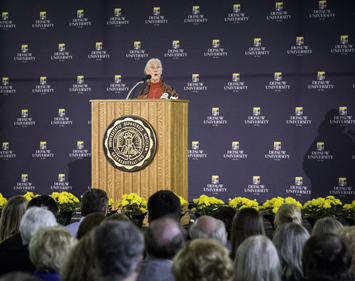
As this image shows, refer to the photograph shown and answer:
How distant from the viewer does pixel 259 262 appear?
6.45 feet

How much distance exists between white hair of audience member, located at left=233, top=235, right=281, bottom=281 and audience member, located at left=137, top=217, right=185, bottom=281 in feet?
1.10

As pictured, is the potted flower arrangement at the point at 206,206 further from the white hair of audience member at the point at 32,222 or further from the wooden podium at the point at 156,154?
the white hair of audience member at the point at 32,222

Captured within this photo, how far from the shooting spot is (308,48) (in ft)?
26.6

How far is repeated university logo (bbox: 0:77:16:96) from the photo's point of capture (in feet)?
29.6

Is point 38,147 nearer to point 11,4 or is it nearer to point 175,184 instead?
point 11,4

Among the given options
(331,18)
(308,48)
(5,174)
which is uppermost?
(331,18)

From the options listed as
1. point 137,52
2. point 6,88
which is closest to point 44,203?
point 137,52

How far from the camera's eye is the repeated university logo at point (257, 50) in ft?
27.1

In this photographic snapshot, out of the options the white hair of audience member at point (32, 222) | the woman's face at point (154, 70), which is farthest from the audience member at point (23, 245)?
the woman's face at point (154, 70)

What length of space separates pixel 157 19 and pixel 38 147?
11.6ft

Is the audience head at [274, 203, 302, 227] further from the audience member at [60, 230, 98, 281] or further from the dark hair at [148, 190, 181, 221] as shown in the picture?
the audience member at [60, 230, 98, 281]

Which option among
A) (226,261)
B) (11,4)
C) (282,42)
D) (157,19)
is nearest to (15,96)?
(11,4)

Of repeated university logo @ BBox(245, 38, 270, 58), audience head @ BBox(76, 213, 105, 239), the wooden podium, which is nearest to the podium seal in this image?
the wooden podium

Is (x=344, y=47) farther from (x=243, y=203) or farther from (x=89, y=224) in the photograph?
(x=89, y=224)
